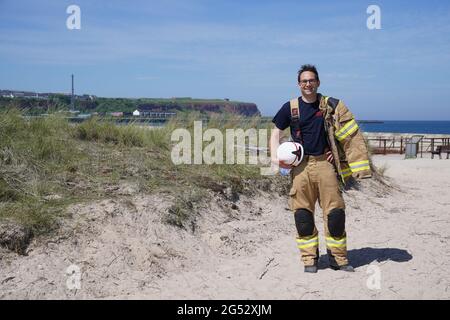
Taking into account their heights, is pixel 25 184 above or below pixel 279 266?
above

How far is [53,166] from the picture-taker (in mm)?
7262

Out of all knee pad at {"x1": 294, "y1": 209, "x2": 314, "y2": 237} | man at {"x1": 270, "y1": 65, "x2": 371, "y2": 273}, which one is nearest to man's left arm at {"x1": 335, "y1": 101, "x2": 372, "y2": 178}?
man at {"x1": 270, "y1": 65, "x2": 371, "y2": 273}

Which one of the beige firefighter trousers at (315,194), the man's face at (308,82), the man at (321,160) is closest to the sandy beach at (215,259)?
the beige firefighter trousers at (315,194)

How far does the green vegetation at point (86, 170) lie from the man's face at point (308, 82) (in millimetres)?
2454

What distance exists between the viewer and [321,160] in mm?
5426

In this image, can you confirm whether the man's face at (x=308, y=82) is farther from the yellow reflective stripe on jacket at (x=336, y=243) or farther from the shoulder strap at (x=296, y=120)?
the yellow reflective stripe on jacket at (x=336, y=243)

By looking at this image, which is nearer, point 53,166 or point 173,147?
point 53,166

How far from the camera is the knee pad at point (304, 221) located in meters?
5.48

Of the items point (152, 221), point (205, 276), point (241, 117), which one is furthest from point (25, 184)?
point (241, 117)

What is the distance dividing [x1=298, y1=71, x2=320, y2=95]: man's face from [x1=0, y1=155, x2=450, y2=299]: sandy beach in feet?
6.47

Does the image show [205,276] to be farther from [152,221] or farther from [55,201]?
[55,201]
